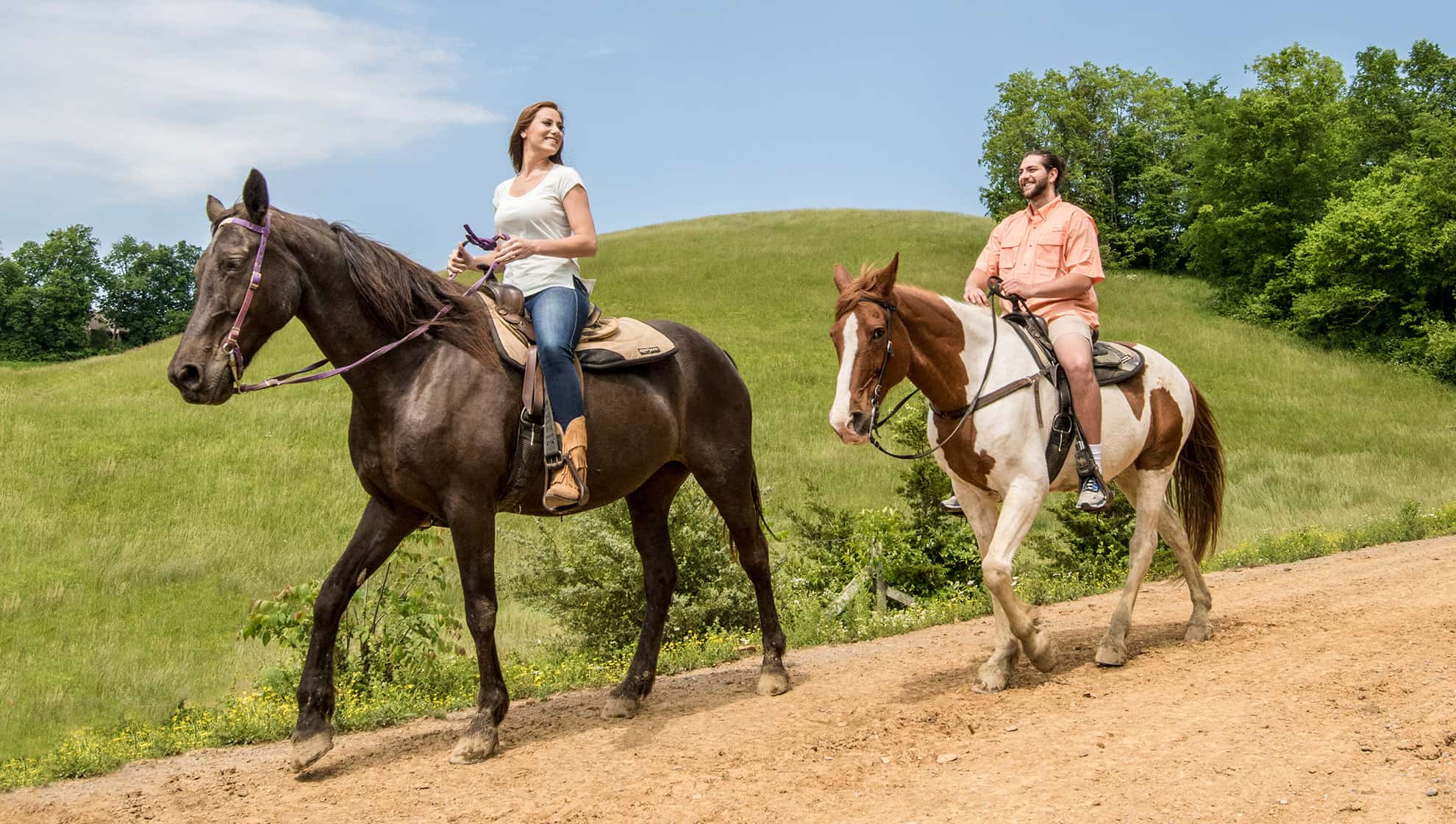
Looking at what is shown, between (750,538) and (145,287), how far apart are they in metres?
79.1

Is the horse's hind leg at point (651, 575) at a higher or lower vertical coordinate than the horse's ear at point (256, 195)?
lower

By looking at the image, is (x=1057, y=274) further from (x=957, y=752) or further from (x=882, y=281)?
(x=957, y=752)

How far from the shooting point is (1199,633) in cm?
790

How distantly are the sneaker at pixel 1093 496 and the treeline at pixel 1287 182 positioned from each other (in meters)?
38.5

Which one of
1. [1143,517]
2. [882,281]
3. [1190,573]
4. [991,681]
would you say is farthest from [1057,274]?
[991,681]

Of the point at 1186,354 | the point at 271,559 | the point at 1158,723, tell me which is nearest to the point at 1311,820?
the point at 1158,723

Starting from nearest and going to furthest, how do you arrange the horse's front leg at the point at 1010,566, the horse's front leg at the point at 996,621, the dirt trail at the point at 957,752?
the dirt trail at the point at 957,752 < the horse's front leg at the point at 1010,566 < the horse's front leg at the point at 996,621

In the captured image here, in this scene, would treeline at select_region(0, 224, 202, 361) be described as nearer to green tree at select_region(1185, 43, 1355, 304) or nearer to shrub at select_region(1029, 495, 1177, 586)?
green tree at select_region(1185, 43, 1355, 304)

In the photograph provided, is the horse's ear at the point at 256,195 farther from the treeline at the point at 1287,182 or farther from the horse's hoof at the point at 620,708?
the treeline at the point at 1287,182

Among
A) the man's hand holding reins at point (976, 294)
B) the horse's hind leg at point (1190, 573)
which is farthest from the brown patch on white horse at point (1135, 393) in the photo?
the man's hand holding reins at point (976, 294)

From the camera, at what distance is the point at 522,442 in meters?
6.53

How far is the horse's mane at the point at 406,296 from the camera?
629 cm

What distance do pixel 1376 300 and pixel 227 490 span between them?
41.5 meters

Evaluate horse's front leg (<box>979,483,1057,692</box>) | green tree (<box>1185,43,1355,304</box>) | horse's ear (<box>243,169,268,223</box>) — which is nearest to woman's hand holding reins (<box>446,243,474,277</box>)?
horse's ear (<box>243,169,268,223</box>)
